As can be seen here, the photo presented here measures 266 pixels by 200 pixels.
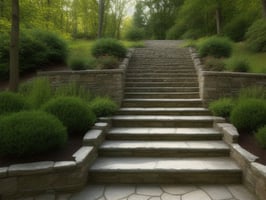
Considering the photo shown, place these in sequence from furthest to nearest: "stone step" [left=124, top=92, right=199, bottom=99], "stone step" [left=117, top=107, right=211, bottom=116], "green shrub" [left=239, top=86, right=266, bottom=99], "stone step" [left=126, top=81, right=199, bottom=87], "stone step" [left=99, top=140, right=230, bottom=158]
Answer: "stone step" [left=126, top=81, right=199, bottom=87]
"stone step" [left=124, top=92, right=199, bottom=99]
"stone step" [left=117, top=107, right=211, bottom=116]
"green shrub" [left=239, top=86, right=266, bottom=99]
"stone step" [left=99, top=140, right=230, bottom=158]

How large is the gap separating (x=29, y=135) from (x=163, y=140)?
214 cm

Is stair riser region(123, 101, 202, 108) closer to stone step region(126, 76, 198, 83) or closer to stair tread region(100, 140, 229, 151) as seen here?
stone step region(126, 76, 198, 83)

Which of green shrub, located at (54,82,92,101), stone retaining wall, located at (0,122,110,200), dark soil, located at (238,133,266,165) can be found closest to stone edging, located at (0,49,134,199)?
stone retaining wall, located at (0,122,110,200)

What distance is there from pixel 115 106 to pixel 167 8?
20.1 meters

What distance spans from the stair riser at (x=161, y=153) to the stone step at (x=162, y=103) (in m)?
1.78

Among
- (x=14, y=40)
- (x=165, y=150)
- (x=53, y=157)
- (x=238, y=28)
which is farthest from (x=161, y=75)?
(x=238, y=28)

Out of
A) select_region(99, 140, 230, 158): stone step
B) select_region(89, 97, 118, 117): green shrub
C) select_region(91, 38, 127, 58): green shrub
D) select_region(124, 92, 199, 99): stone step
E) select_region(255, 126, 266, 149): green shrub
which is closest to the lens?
select_region(255, 126, 266, 149): green shrub

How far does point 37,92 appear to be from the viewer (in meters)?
4.72

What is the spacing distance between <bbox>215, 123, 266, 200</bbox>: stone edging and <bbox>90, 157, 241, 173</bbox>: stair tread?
12cm

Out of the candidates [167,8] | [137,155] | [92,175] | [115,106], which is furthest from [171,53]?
[167,8]

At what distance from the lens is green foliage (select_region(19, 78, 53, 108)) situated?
4.51 meters

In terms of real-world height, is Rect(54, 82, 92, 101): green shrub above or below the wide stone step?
above

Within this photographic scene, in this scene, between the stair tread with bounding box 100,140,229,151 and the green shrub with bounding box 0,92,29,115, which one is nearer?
the stair tread with bounding box 100,140,229,151

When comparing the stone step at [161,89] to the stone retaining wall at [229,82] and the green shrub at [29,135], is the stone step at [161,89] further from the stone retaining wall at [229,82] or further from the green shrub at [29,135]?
the green shrub at [29,135]
